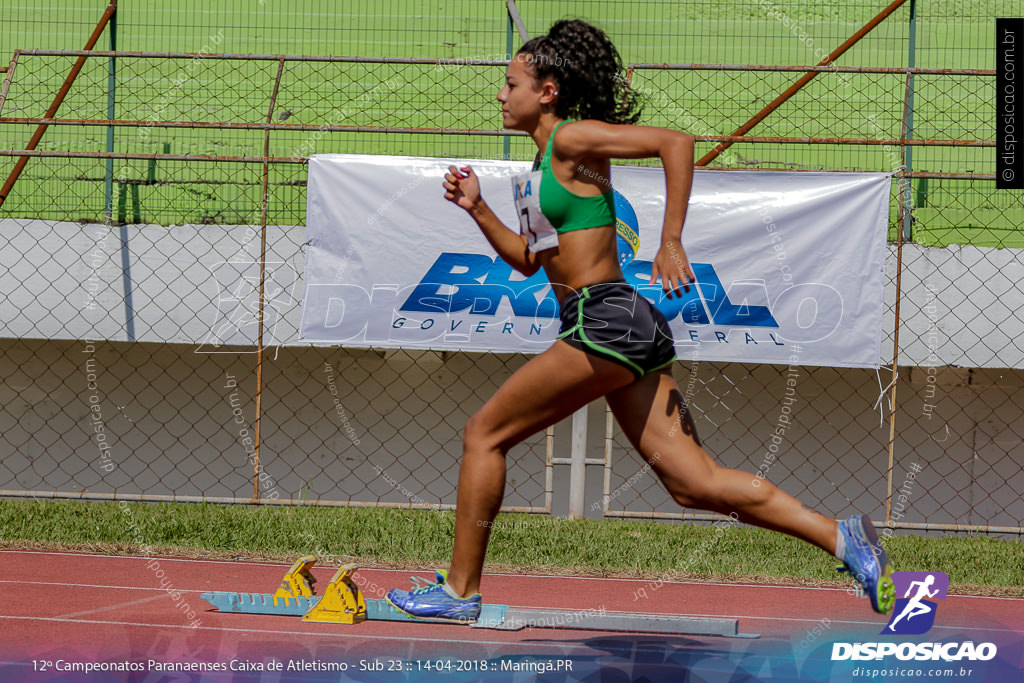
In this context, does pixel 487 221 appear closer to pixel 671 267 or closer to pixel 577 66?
pixel 577 66

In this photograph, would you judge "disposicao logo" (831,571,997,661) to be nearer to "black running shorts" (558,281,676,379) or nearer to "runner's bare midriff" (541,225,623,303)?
"black running shorts" (558,281,676,379)

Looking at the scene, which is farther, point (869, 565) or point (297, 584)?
point (297, 584)

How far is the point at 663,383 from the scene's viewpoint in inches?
132

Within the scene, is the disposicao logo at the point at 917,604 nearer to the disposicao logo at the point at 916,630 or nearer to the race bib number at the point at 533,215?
the disposicao logo at the point at 916,630

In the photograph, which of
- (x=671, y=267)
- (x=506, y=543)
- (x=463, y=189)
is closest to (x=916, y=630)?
(x=671, y=267)

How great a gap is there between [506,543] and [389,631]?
1.91m

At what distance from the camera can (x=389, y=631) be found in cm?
430

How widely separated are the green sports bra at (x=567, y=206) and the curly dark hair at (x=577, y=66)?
0.18 m

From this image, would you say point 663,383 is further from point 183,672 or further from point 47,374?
point 47,374

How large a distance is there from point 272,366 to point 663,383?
517cm

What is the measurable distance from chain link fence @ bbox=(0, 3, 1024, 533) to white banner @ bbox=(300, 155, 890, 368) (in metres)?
0.39

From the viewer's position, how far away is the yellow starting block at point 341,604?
155 inches

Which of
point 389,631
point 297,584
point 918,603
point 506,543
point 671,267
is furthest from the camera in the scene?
point 506,543

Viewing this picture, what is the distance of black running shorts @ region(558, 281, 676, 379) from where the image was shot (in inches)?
129
